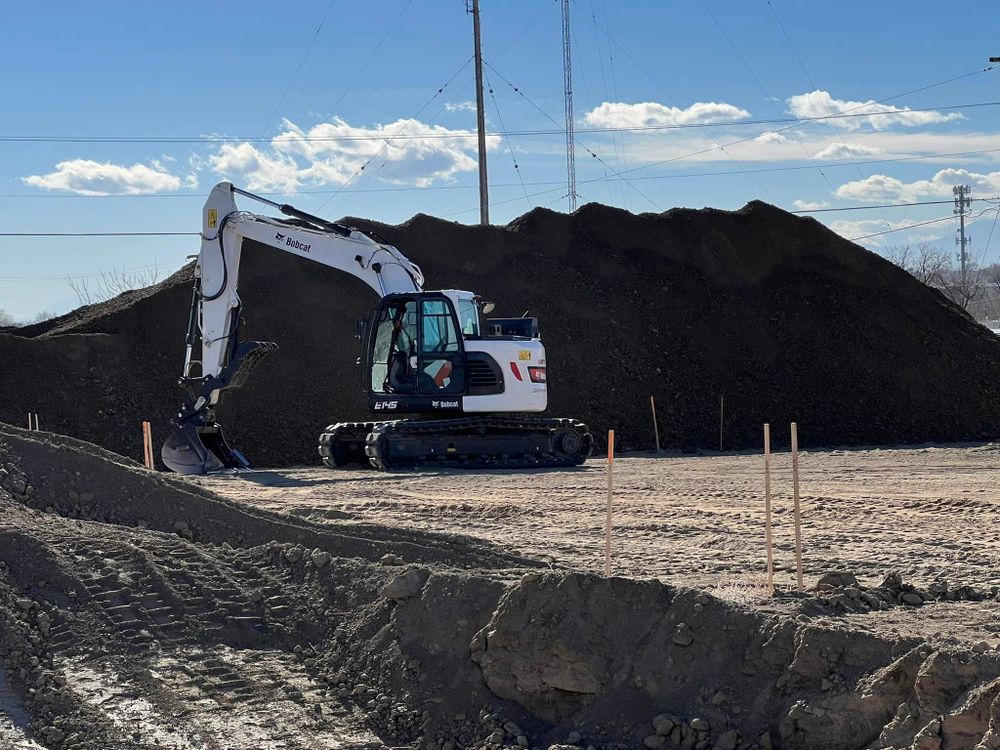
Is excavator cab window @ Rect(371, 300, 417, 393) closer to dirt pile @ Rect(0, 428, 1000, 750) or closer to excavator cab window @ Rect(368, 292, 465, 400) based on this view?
excavator cab window @ Rect(368, 292, 465, 400)

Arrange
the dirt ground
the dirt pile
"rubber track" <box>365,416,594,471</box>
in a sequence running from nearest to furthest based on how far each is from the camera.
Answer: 1. the dirt pile
2. the dirt ground
3. "rubber track" <box>365,416,594,471</box>

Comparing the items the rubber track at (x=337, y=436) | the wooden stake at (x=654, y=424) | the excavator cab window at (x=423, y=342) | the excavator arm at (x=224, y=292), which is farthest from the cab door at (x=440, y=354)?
the wooden stake at (x=654, y=424)

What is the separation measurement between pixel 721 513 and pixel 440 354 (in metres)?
7.59

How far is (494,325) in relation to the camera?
20.9 meters

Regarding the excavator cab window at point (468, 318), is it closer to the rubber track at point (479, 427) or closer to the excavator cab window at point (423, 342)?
the excavator cab window at point (423, 342)

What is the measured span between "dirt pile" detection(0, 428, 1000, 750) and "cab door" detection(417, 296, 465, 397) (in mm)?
9221

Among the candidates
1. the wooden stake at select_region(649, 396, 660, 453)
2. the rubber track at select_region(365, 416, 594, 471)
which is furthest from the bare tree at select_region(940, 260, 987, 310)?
the rubber track at select_region(365, 416, 594, 471)

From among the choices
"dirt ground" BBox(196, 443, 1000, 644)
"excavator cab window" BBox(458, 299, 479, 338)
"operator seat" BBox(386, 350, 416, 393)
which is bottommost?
"dirt ground" BBox(196, 443, 1000, 644)

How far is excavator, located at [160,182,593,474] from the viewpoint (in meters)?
18.2

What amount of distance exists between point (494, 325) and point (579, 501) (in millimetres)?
7669

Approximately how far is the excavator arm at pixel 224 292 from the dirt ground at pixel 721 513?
0.90 meters

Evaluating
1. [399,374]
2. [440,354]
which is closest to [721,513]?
[440,354]

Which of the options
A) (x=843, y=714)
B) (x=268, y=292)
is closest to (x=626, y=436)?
(x=268, y=292)

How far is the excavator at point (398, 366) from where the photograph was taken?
59.9 feet
